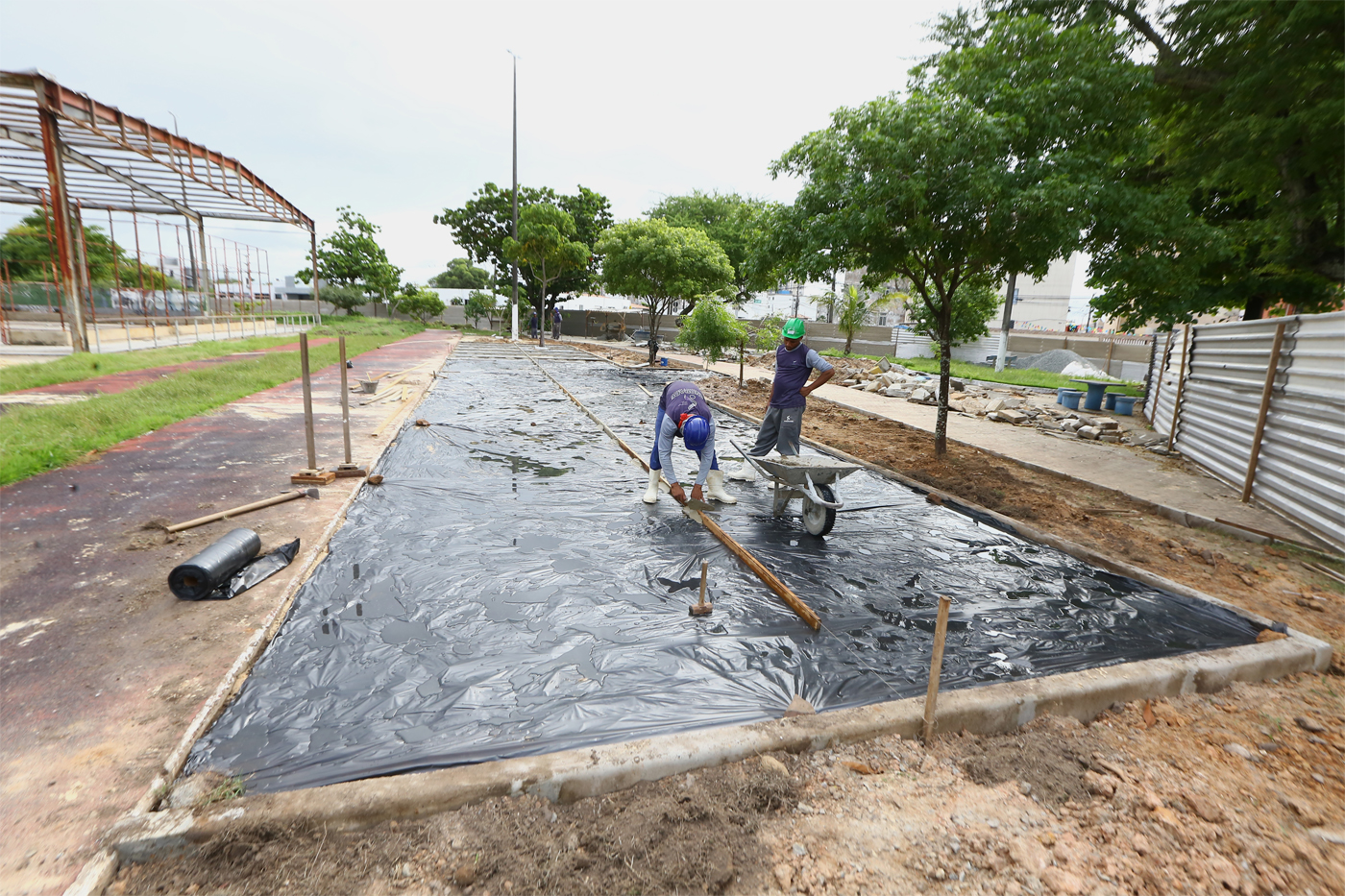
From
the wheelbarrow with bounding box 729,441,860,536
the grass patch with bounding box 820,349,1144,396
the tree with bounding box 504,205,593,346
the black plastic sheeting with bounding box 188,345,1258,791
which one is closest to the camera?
the black plastic sheeting with bounding box 188,345,1258,791

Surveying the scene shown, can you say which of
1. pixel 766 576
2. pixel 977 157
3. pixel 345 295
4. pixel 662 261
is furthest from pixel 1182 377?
pixel 345 295

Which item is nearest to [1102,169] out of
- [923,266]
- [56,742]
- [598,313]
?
[923,266]

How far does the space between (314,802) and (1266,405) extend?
774cm

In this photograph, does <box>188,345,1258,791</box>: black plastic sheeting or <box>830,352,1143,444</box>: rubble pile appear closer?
<box>188,345,1258,791</box>: black plastic sheeting

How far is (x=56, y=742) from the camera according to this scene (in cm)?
237

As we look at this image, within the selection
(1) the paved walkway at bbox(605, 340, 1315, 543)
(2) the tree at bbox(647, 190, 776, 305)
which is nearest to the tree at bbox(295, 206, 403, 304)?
(2) the tree at bbox(647, 190, 776, 305)

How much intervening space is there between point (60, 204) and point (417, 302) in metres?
32.4

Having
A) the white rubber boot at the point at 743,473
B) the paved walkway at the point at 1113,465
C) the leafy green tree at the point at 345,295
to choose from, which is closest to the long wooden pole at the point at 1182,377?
the paved walkway at the point at 1113,465

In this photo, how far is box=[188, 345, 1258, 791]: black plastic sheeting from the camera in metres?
2.54

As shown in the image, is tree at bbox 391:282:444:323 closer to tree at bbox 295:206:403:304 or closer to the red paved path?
tree at bbox 295:206:403:304

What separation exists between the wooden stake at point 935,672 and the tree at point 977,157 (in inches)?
178

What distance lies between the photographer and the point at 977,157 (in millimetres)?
5727

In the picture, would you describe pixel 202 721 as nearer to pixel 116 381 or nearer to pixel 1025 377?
pixel 116 381

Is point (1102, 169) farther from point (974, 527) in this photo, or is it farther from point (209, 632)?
point (209, 632)
